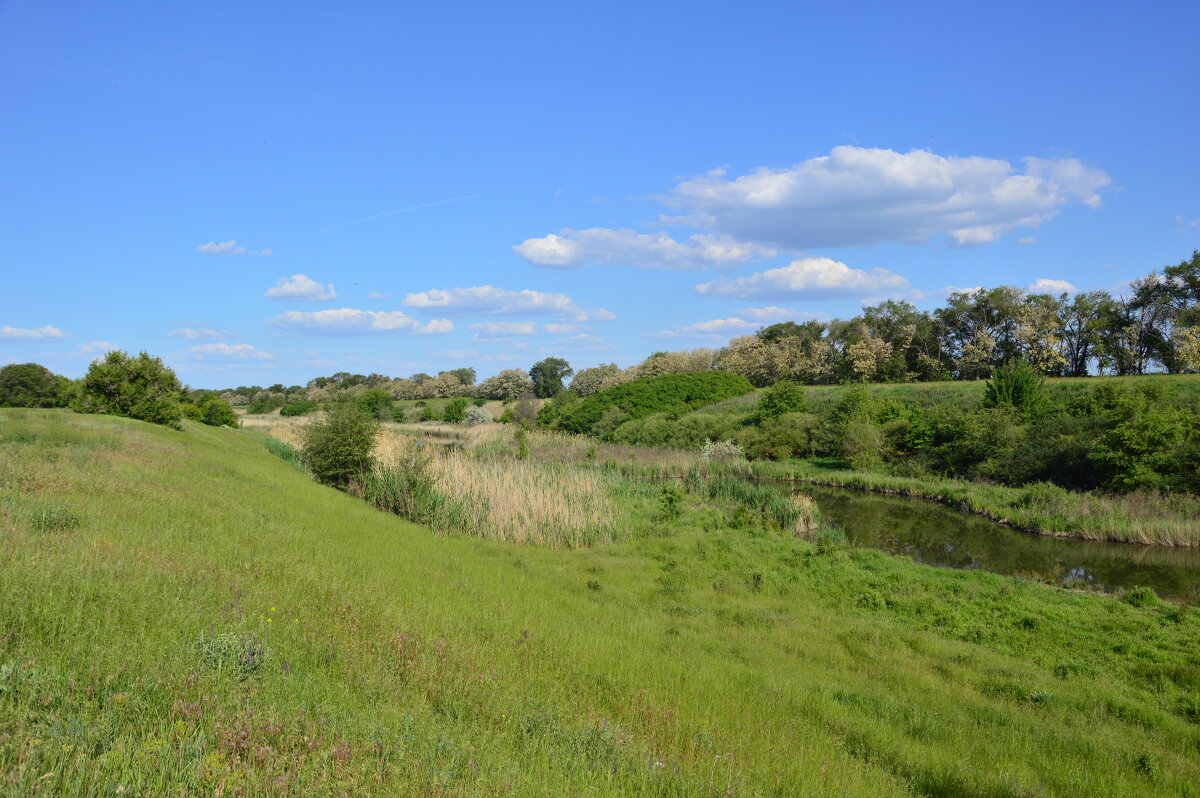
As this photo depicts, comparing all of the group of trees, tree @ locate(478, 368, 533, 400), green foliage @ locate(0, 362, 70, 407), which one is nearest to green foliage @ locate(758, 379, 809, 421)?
the group of trees

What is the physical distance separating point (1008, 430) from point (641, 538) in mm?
21481

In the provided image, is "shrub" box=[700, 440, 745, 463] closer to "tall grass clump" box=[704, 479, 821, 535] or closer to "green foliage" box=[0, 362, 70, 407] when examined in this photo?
Answer: "tall grass clump" box=[704, 479, 821, 535]

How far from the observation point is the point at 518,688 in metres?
5.72

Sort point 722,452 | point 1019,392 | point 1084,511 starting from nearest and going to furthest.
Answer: point 1084,511 < point 1019,392 < point 722,452

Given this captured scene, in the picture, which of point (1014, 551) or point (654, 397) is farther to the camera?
point (654, 397)

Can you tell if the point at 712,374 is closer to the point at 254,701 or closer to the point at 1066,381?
the point at 1066,381

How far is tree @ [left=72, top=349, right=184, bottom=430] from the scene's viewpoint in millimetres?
28984

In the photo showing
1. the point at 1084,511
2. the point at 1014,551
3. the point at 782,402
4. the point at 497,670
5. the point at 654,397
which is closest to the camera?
the point at 497,670

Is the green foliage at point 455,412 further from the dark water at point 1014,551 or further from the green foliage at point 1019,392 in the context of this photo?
the dark water at point 1014,551

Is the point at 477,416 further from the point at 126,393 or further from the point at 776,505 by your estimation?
the point at 776,505

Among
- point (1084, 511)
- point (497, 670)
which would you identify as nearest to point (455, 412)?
point (1084, 511)

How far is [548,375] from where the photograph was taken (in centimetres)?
10331

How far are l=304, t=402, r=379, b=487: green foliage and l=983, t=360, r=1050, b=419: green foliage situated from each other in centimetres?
2968

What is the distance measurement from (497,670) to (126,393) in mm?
30693
